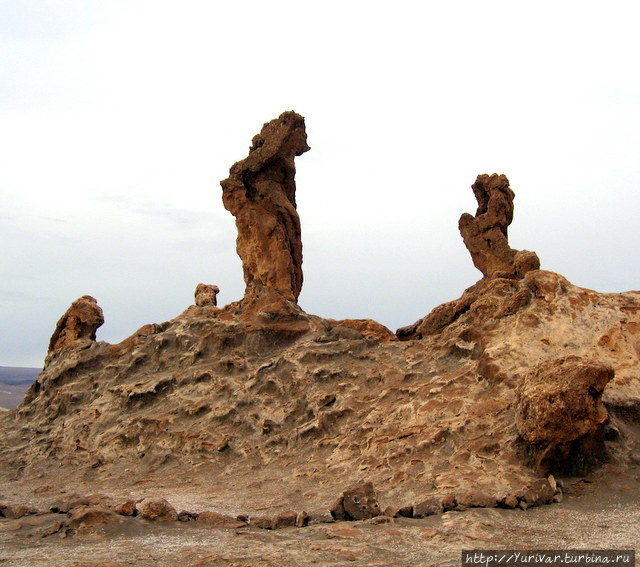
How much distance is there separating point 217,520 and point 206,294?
1138 cm

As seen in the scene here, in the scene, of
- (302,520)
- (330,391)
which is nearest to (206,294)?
(330,391)

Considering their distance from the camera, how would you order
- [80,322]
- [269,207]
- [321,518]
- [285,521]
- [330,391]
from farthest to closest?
[80,322]
[269,207]
[330,391]
[321,518]
[285,521]

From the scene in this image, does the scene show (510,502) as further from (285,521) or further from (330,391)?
(330,391)

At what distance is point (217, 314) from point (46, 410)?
15.4 ft

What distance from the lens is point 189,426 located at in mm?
13383

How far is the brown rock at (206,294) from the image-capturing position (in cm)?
1902

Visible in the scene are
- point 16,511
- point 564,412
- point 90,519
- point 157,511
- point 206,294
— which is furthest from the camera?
point 206,294

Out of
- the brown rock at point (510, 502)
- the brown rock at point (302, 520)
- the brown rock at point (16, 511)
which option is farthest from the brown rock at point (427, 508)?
the brown rock at point (16, 511)

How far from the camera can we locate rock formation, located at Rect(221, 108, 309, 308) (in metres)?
16.6

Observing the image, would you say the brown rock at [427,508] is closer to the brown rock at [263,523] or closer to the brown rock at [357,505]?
the brown rock at [357,505]

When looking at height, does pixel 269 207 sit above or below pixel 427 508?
above

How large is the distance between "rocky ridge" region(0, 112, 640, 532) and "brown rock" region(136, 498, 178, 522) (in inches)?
46.7

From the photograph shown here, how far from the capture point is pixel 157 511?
27.8 feet

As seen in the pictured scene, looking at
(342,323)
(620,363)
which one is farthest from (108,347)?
(620,363)
